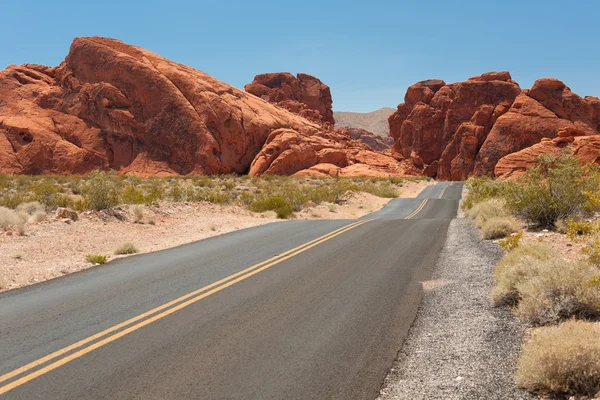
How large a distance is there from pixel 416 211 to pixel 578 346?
2948 centimetres

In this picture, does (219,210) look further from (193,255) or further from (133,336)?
(133,336)

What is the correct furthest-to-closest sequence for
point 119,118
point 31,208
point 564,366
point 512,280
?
1. point 119,118
2. point 31,208
3. point 512,280
4. point 564,366

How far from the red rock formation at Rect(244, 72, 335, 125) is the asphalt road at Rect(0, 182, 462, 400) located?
8925 centimetres

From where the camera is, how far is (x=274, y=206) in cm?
2614

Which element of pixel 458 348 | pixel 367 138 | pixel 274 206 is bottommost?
pixel 274 206

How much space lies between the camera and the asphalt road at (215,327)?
4.56m

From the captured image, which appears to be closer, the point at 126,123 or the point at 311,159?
the point at 126,123

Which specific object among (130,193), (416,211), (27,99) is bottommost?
(416,211)

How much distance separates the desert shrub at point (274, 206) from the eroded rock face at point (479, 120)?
42.4 metres

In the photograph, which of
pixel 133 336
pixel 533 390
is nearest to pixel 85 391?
pixel 133 336

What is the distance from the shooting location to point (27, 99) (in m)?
65.1

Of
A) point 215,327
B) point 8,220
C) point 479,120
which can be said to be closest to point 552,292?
point 215,327

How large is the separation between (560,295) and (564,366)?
6.92 feet

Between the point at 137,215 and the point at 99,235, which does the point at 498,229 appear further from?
the point at 137,215
